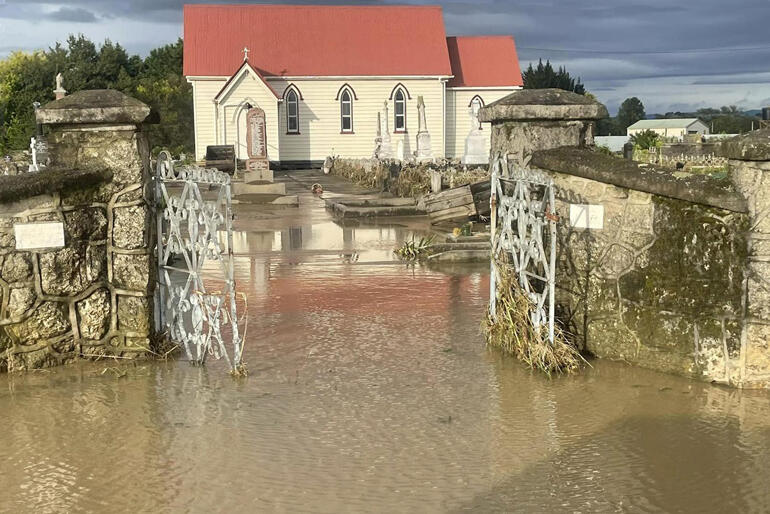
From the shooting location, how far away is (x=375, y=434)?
219 inches

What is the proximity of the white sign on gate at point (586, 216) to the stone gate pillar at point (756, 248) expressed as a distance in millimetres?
1081

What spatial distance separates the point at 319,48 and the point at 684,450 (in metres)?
37.8

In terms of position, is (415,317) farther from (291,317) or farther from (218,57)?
(218,57)

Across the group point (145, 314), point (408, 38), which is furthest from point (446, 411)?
point (408, 38)

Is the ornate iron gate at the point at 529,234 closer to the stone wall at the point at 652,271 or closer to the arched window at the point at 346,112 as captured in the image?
the stone wall at the point at 652,271

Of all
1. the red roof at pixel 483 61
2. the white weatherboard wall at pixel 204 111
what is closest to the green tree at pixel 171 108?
the white weatherboard wall at pixel 204 111

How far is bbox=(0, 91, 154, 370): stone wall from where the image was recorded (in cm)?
670

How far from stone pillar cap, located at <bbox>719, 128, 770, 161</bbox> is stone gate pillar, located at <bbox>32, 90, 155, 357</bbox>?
4317 millimetres

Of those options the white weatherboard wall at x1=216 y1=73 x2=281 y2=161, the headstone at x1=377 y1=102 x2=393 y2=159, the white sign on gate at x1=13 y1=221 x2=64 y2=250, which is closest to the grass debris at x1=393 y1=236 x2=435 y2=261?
the white sign on gate at x1=13 y1=221 x2=64 y2=250

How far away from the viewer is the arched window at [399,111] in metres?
41.5

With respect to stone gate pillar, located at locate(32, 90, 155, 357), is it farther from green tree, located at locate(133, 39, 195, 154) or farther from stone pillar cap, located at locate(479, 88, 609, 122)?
green tree, located at locate(133, 39, 195, 154)

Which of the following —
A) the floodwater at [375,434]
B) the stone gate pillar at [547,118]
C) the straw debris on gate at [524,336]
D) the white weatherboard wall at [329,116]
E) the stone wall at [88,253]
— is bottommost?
the floodwater at [375,434]

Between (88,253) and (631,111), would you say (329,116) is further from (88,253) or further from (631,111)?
(631,111)

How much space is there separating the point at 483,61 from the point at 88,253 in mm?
38217
